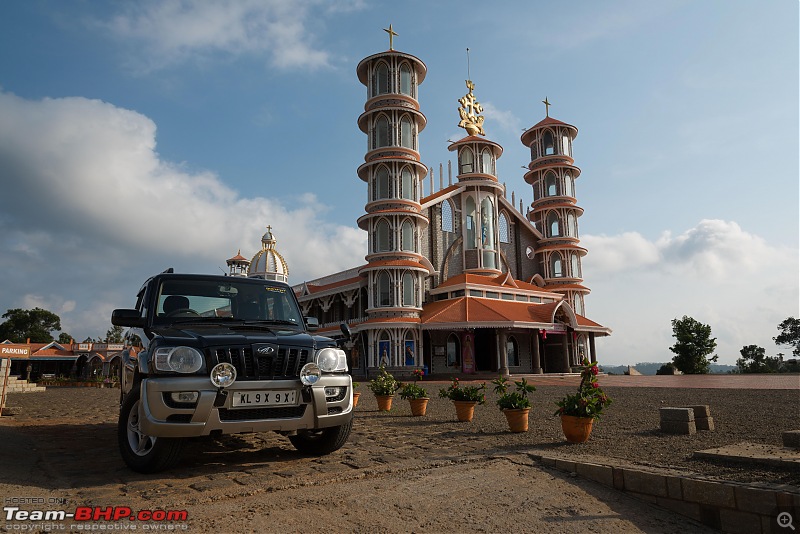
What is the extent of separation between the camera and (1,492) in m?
3.96

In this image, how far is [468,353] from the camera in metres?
30.8

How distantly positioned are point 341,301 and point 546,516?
35.4 m

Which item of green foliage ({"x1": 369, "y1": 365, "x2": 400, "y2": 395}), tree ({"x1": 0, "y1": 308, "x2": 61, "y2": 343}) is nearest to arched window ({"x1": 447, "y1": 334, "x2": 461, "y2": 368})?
green foliage ({"x1": 369, "y1": 365, "x2": 400, "y2": 395})

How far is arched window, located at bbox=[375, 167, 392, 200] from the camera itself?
32.0 m

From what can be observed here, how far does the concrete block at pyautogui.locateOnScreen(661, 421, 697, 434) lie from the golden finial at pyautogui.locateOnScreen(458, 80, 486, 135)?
33.6 meters

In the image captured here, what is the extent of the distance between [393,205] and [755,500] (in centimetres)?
2818

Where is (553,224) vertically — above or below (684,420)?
above

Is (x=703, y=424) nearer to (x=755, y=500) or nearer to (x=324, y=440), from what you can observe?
(x=755, y=500)

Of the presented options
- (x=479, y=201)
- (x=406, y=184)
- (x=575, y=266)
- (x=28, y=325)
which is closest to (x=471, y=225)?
(x=479, y=201)

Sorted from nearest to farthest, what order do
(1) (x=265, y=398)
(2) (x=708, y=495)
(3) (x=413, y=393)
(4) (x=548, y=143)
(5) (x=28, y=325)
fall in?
1. (2) (x=708, y=495)
2. (1) (x=265, y=398)
3. (3) (x=413, y=393)
4. (4) (x=548, y=143)
5. (5) (x=28, y=325)

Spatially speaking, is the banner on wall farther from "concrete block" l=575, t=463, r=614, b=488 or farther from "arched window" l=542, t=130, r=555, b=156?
"concrete block" l=575, t=463, r=614, b=488

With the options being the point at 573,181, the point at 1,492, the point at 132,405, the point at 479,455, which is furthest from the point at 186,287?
the point at 573,181

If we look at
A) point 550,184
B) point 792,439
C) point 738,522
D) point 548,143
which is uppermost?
point 548,143

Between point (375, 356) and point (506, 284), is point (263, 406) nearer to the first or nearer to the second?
point (375, 356)
